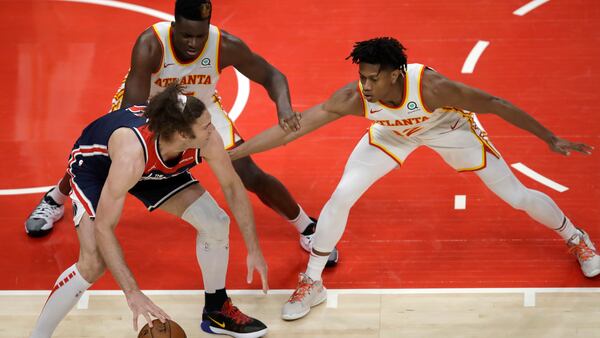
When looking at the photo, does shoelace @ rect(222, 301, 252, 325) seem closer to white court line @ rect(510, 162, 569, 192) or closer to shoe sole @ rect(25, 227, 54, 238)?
shoe sole @ rect(25, 227, 54, 238)

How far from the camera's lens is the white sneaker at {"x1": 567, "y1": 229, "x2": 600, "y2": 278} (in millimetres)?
6949

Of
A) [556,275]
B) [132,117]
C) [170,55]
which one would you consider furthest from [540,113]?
[132,117]

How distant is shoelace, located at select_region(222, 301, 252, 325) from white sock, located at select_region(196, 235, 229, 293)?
0.14 m

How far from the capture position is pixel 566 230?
702 centimetres

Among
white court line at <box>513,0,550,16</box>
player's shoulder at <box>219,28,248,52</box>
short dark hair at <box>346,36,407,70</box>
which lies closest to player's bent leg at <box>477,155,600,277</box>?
short dark hair at <box>346,36,407,70</box>

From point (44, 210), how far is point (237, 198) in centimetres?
221

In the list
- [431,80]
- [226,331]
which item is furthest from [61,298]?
[431,80]

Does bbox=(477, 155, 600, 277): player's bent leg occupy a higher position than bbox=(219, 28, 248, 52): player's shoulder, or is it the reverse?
bbox=(219, 28, 248, 52): player's shoulder

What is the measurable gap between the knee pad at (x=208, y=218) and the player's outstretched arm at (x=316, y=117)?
0.45m

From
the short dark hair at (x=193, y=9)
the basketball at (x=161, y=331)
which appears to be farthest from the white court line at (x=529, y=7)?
the basketball at (x=161, y=331)

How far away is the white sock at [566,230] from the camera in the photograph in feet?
22.9

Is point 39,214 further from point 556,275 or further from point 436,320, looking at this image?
point 556,275

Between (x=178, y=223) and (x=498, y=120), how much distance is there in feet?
9.03

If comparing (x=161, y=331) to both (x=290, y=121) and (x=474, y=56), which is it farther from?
(x=474, y=56)
